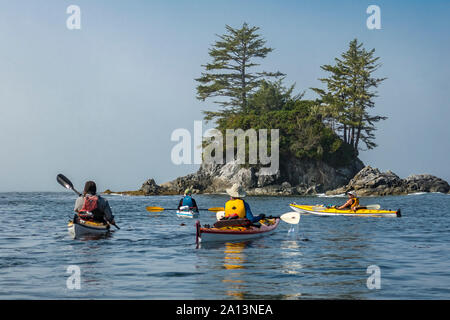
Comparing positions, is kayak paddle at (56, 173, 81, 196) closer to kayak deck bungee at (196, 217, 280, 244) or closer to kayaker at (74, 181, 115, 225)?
kayaker at (74, 181, 115, 225)

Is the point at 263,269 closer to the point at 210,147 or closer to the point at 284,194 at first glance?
the point at 284,194

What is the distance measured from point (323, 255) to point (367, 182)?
158 ft

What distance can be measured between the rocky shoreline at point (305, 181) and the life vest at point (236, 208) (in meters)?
45.6

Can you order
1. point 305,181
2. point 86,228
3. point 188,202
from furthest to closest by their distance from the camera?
point 305,181, point 188,202, point 86,228

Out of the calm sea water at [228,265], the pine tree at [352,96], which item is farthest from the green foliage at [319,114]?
the calm sea water at [228,265]

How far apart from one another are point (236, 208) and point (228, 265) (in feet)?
14.3

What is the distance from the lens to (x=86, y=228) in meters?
18.4

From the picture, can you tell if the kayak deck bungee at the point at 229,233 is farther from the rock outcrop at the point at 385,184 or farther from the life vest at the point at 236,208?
the rock outcrop at the point at 385,184

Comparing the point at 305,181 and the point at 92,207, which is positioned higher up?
the point at 92,207

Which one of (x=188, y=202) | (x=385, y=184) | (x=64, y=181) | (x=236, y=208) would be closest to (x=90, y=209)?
(x=64, y=181)

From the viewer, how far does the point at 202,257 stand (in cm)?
1505

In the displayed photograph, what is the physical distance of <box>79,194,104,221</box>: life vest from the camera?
18.3m

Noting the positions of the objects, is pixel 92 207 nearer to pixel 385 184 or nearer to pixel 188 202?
pixel 188 202

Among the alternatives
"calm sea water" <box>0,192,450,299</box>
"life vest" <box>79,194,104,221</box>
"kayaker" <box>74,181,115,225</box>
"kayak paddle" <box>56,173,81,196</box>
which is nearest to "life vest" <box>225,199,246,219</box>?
"calm sea water" <box>0,192,450,299</box>
